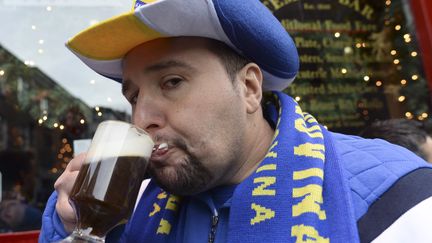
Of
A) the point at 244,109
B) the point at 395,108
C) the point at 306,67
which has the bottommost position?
the point at 395,108

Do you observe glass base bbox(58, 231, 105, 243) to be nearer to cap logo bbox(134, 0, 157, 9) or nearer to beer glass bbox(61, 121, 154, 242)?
beer glass bbox(61, 121, 154, 242)

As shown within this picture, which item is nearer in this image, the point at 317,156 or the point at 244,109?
the point at 317,156

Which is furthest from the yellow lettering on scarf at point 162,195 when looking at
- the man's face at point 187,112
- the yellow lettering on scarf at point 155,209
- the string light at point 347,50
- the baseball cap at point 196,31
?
the string light at point 347,50

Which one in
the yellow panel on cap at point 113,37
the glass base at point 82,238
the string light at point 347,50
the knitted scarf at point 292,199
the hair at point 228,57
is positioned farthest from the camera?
the string light at point 347,50

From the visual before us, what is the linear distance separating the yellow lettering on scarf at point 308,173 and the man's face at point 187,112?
0.20 meters

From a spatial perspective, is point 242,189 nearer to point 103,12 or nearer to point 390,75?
point 103,12

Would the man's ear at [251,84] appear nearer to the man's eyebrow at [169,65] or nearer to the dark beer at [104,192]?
the man's eyebrow at [169,65]

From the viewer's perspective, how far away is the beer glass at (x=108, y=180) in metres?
1.13

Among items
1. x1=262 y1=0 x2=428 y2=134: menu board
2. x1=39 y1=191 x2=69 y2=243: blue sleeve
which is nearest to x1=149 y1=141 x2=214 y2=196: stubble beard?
x1=39 y1=191 x2=69 y2=243: blue sleeve

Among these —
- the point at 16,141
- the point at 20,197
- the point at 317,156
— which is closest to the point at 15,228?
the point at 20,197

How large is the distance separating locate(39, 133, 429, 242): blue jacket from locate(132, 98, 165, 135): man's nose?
27cm

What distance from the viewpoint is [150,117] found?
1.33m

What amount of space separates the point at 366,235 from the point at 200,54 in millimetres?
690

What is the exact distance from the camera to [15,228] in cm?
275
